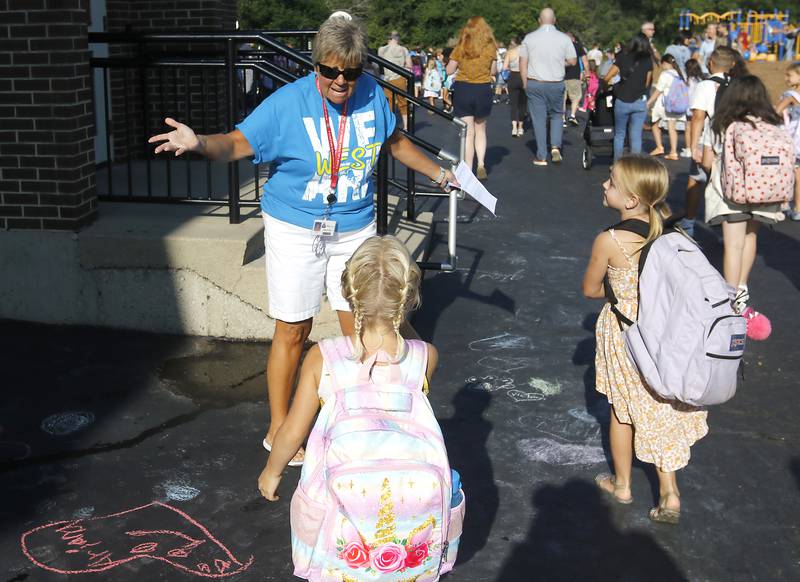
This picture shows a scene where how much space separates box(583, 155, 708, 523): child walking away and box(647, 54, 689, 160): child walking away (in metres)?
9.79

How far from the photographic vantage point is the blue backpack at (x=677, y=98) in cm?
1353

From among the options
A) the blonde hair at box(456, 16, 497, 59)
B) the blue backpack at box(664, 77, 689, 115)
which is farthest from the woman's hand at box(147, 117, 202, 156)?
the blue backpack at box(664, 77, 689, 115)

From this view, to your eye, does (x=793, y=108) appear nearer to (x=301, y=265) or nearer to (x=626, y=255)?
(x=626, y=255)

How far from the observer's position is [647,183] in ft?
13.2

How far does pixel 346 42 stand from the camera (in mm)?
3895

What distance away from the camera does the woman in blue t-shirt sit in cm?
397

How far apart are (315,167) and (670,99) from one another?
1046cm

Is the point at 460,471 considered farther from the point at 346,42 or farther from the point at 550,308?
the point at 550,308

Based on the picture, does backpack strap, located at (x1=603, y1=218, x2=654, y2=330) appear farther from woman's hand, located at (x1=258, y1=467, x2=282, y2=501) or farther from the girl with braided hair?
woman's hand, located at (x1=258, y1=467, x2=282, y2=501)

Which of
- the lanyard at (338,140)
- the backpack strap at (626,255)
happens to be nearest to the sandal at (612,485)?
the backpack strap at (626,255)

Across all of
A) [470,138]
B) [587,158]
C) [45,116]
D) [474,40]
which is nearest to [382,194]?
[45,116]

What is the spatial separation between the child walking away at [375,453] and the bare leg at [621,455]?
1472 millimetres

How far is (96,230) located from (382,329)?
3863 mm

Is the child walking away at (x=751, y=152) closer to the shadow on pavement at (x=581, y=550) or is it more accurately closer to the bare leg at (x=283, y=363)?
the shadow on pavement at (x=581, y=550)
